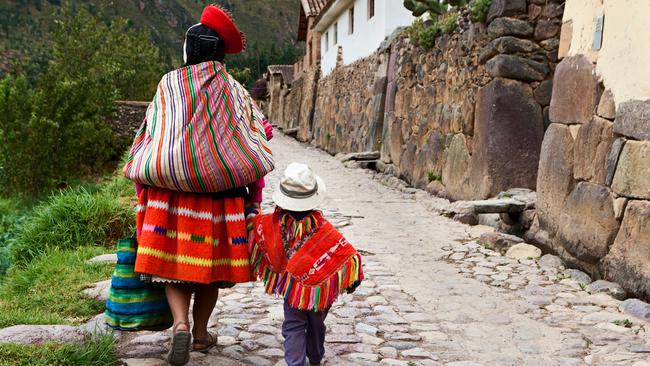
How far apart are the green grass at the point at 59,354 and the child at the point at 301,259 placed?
0.82 metres

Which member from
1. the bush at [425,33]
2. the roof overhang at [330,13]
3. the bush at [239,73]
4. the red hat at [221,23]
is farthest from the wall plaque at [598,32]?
the bush at [239,73]

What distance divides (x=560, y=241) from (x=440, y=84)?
14.5 ft

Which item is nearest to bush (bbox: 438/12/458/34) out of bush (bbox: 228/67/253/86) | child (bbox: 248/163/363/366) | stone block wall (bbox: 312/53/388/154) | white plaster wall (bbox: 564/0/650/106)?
white plaster wall (bbox: 564/0/650/106)

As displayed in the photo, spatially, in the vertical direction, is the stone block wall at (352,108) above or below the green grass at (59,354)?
above

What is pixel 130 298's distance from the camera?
311 cm

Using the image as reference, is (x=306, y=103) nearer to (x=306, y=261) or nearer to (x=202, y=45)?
(x=202, y=45)

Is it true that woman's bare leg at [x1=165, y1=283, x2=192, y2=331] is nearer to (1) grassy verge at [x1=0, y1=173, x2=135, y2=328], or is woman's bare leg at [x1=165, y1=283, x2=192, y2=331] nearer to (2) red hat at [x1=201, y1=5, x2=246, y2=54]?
(1) grassy verge at [x1=0, y1=173, x2=135, y2=328]

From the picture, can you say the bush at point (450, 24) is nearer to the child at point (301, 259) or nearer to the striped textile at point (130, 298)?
the child at point (301, 259)

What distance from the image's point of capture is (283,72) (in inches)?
1486

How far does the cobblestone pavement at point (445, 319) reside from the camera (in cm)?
352

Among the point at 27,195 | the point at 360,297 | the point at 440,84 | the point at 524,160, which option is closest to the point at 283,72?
the point at 27,195

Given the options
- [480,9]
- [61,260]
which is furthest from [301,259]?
[480,9]

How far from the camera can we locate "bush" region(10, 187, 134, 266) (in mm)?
6055

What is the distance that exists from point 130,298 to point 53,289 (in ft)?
5.61
